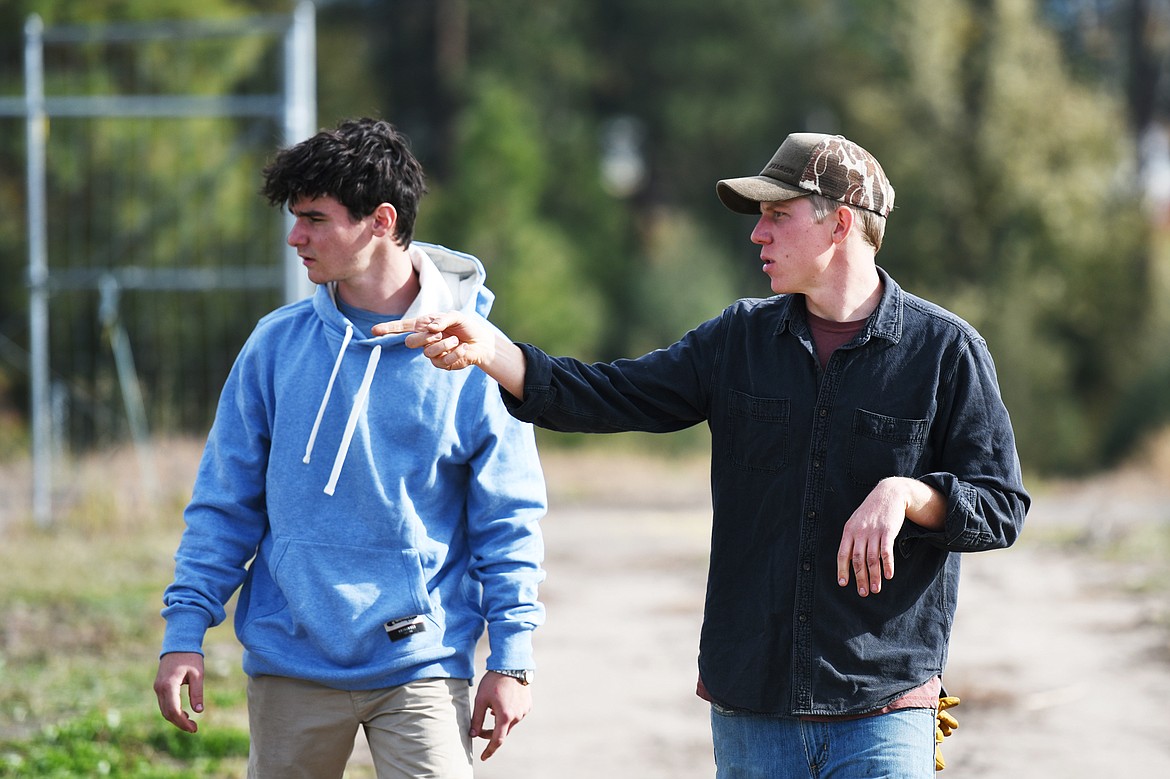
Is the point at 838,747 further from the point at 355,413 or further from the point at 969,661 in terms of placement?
the point at 969,661

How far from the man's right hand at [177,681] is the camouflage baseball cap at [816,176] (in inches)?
62.9

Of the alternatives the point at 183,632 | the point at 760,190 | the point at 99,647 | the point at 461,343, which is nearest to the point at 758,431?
the point at 760,190

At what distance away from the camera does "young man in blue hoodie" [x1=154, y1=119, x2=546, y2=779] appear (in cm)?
334

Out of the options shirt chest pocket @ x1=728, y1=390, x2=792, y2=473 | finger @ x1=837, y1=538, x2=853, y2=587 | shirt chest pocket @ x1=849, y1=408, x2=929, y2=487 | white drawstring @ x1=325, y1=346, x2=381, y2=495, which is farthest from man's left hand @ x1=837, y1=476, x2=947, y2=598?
white drawstring @ x1=325, y1=346, x2=381, y2=495

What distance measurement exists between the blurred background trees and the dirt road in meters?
10.2

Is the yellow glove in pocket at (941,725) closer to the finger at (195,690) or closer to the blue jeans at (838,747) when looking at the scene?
the blue jeans at (838,747)

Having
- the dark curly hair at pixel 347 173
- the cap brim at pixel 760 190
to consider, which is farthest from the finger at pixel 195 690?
the cap brim at pixel 760 190

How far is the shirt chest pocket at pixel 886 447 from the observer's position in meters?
3.07

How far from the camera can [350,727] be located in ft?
11.0

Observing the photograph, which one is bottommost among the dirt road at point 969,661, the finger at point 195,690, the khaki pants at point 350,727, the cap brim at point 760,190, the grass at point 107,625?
the dirt road at point 969,661

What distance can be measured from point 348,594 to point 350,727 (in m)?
0.31

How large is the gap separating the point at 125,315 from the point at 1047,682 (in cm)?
1611

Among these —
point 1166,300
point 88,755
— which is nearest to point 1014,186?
point 1166,300

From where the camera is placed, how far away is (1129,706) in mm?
7223
